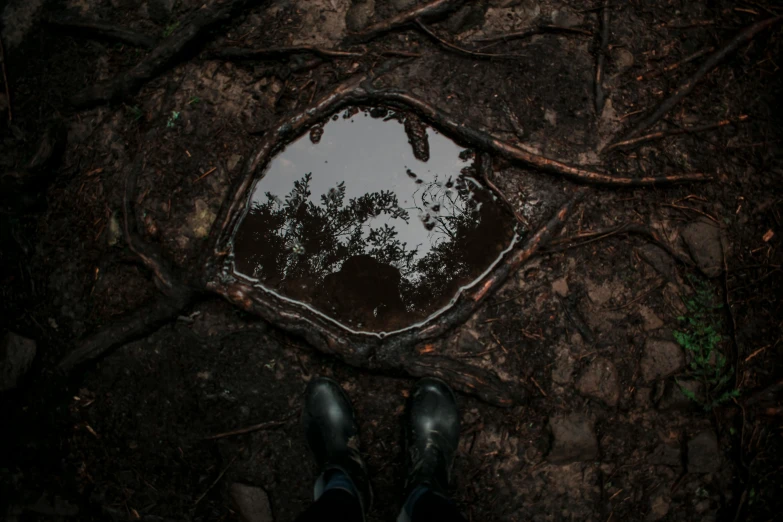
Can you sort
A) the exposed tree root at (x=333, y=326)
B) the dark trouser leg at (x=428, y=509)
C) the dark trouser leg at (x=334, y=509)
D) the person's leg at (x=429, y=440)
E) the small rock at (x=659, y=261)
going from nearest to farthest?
the dark trouser leg at (x=334, y=509) < the dark trouser leg at (x=428, y=509) < the person's leg at (x=429, y=440) < the exposed tree root at (x=333, y=326) < the small rock at (x=659, y=261)

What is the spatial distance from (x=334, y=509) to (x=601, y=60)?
296 cm

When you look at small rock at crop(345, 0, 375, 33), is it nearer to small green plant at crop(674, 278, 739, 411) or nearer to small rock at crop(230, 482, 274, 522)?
small green plant at crop(674, 278, 739, 411)

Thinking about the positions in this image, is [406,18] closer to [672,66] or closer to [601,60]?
[601,60]

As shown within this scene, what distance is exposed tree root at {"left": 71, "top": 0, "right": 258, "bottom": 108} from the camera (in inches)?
97.8

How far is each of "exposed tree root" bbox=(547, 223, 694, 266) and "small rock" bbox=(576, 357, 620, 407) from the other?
0.72 metres

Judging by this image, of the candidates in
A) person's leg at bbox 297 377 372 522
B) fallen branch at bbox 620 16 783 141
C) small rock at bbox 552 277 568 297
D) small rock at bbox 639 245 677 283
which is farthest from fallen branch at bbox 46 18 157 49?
small rock at bbox 639 245 677 283

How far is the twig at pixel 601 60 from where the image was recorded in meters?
2.52

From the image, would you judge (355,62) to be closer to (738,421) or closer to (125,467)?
(125,467)

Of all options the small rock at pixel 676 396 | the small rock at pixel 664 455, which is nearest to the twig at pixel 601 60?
the small rock at pixel 676 396

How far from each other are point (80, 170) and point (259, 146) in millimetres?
1180

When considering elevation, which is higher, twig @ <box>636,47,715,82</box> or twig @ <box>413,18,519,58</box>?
twig @ <box>636,47,715,82</box>

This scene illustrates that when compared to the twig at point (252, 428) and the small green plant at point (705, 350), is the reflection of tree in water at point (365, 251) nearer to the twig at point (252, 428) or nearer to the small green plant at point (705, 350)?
the twig at point (252, 428)

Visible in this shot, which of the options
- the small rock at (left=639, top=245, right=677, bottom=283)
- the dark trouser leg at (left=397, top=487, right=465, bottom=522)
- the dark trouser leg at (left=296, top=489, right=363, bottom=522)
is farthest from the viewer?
the small rock at (left=639, top=245, right=677, bottom=283)

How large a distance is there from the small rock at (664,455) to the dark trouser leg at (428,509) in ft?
4.46
